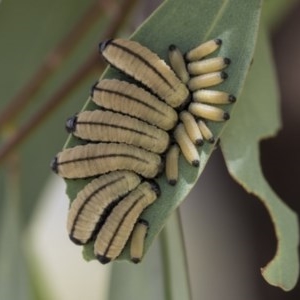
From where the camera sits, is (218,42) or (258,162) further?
(258,162)

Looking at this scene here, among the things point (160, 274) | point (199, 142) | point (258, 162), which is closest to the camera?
point (199, 142)

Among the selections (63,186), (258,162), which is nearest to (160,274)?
(258,162)

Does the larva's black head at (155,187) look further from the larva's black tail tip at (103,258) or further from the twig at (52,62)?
the twig at (52,62)

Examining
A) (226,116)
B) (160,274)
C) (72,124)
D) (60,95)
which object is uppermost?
(60,95)

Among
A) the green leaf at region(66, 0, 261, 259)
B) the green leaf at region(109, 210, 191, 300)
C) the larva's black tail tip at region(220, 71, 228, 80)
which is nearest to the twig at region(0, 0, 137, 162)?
the green leaf at region(109, 210, 191, 300)

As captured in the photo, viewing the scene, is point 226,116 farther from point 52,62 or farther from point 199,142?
point 52,62

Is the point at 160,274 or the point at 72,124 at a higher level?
the point at 72,124

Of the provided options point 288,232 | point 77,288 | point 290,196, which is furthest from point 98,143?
point 290,196

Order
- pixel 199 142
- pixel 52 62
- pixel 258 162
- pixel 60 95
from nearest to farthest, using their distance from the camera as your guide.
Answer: pixel 199 142 < pixel 258 162 < pixel 60 95 < pixel 52 62
